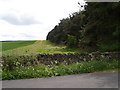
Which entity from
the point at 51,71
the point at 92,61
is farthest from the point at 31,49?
the point at 92,61

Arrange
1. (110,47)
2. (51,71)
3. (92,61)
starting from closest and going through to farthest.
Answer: (51,71) → (92,61) → (110,47)

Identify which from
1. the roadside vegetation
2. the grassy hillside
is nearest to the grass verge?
the roadside vegetation

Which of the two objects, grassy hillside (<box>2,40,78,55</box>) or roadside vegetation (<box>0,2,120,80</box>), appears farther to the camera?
grassy hillside (<box>2,40,78,55</box>)

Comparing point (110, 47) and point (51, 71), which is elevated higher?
point (110, 47)

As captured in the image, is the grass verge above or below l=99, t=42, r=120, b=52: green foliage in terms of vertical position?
below

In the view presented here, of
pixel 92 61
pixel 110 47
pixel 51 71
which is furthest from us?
pixel 110 47

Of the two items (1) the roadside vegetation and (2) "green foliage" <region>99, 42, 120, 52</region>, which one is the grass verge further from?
(2) "green foliage" <region>99, 42, 120, 52</region>

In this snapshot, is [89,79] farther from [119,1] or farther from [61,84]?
[119,1]

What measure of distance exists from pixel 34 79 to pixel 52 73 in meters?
0.90

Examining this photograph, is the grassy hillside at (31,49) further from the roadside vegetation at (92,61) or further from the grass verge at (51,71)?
the grass verge at (51,71)

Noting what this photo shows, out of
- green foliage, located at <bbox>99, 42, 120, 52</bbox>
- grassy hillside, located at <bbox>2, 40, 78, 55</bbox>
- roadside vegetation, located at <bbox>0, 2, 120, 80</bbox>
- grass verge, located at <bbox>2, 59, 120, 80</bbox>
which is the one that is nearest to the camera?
grass verge, located at <bbox>2, 59, 120, 80</bbox>

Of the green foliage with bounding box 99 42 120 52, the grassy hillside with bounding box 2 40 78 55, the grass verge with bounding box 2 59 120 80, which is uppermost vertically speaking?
the green foliage with bounding box 99 42 120 52

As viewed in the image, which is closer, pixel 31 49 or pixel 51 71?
pixel 51 71

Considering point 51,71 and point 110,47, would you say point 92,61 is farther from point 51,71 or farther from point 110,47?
point 51,71
